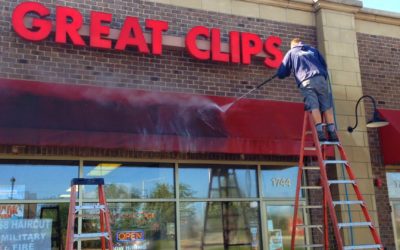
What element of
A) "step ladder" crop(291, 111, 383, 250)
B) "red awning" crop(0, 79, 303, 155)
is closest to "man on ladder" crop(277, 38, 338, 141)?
"step ladder" crop(291, 111, 383, 250)

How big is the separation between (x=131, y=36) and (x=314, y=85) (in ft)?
12.0

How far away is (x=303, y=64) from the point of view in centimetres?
717

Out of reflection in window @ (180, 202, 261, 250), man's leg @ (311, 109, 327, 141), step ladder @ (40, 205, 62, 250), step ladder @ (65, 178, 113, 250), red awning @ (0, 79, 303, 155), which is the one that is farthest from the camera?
reflection in window @ (180, 202, 261, 250)

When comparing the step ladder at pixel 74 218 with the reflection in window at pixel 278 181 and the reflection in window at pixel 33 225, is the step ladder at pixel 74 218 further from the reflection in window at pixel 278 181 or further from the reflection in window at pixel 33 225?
the reflection in window at pixel 278 181

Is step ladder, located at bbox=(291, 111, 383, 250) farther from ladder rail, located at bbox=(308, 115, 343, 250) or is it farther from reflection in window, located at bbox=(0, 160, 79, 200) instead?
reflection in window, located at bbox=(0, 160, 79, 200)

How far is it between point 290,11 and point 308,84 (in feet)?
13.9

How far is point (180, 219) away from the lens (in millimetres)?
8961

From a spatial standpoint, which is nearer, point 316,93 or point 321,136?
point 321,136

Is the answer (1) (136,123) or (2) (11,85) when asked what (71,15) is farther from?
(1) (136,123)

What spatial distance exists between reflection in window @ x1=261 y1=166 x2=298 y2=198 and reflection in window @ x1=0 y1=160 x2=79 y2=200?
371 cm

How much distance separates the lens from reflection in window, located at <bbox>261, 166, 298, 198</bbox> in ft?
32.2

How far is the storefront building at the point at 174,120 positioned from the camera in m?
7.93

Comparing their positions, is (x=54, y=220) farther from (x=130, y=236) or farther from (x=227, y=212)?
(x=227, y=212)

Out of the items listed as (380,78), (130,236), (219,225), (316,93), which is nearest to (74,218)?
(130,236)
